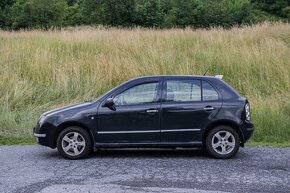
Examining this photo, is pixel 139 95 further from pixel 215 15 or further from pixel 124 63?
pixel 215 15

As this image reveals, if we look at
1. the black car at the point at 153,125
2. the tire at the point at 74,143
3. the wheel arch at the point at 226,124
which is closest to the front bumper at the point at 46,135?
the black car at the point at 153,125

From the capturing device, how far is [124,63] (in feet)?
58.1

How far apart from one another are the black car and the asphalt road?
0.87 feet

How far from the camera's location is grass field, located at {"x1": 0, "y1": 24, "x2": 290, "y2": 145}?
49.5 ft

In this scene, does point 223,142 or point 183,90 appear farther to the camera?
point 183,90

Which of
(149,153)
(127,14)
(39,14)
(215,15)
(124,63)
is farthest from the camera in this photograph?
(215,15)

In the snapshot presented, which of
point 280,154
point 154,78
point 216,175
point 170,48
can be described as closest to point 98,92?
point 170,48

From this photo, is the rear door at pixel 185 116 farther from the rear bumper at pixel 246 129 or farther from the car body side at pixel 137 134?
the rear bumper at pixel 246 129

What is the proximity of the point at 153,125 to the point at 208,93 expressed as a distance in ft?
3.78

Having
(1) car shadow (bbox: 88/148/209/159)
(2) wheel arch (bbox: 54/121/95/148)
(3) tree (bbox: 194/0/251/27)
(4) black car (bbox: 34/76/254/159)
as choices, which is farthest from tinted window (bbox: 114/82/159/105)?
(3) tree (bbox: 194/0/251/27)

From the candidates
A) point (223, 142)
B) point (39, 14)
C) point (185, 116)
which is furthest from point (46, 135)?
point (39, 14)

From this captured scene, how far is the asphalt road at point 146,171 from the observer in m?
6.73

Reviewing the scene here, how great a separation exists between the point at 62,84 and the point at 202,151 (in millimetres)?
7785

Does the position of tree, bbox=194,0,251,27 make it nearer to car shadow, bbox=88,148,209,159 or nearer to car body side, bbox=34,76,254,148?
car shadow, bbox=88,148,209,159
